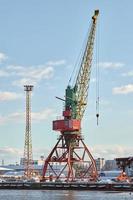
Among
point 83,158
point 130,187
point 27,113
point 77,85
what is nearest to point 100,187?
point 130,187

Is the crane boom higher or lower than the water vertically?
higher

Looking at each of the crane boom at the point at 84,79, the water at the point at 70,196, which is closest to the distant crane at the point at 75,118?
the crane boom at the point at 84,79

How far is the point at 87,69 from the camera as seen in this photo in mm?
148750

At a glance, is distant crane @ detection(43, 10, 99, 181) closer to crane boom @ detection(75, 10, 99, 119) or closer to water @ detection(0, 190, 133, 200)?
crane boom @ detection(75, 10, 99, 119)

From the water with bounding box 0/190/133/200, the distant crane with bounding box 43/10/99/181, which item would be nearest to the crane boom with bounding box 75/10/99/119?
the distant crane with bounding box 43/10/99/181


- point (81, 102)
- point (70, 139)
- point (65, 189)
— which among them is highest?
point (81, 102)

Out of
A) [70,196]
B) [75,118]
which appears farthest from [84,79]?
[70,196]

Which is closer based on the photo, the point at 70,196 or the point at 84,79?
the point at 70,196

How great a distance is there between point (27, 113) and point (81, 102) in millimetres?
50267

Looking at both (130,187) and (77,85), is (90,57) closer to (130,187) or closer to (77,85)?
(77,85)

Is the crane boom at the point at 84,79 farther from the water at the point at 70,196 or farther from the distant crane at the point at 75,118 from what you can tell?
the water at the point at 70,196

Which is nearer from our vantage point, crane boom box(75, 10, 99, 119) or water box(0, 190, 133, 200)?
water box(0, 190, 133, 200)

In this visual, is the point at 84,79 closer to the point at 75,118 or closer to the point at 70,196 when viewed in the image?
the point at 75,118

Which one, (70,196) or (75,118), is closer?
(70,196)
